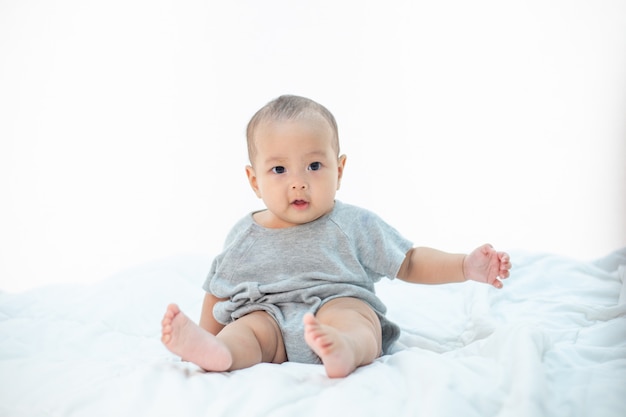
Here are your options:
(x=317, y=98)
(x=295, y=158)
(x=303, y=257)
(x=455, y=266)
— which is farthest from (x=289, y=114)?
(x=317, y=98)

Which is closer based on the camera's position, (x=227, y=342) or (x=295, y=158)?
(x=227, y=342)

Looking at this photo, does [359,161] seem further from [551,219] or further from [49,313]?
[49,313]

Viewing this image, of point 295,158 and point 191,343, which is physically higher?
point 295,158

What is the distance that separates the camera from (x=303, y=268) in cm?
117

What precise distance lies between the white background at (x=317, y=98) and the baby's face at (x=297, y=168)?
102cm

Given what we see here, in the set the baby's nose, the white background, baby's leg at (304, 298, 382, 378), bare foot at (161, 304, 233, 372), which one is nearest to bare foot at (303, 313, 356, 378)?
baby's leg at (304, 298, 382, 378)

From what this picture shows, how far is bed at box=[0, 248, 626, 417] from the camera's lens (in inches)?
29.9

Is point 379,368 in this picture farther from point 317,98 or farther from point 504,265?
point 317,98

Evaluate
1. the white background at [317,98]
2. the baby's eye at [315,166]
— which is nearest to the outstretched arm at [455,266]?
the baby's eye at [315,166]

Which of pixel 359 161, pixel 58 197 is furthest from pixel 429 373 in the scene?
pixel 58 197

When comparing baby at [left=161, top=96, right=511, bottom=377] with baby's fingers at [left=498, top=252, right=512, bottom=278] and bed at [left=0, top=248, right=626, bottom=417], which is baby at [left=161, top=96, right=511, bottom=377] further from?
bed at [left=0, top=248, right=626, bottom=417]

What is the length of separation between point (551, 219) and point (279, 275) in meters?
1.33

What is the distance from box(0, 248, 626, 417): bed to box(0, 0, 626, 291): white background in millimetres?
637

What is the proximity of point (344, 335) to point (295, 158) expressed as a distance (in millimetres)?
378
